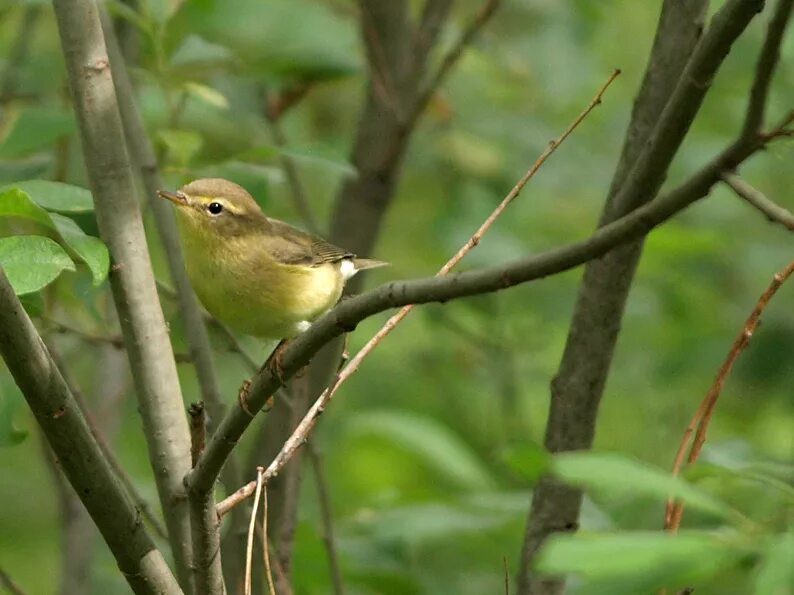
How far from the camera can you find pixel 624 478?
1.29 meters

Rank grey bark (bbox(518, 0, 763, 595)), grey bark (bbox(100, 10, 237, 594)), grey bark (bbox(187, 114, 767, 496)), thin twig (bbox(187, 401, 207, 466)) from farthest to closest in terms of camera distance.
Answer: grey bark (bbox(100, 10, 237, 594)) < grey bark (bbox(518, 0, 763, 595)) < thin twig (bbox(187, 401, 207, 466)) < grey bark (bbox(187, 114, 767, 496))

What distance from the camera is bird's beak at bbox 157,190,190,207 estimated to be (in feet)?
10.6

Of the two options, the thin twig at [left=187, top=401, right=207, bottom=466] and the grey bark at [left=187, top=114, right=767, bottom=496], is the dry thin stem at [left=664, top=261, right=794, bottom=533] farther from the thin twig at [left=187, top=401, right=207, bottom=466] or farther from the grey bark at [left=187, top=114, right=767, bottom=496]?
the thin twig at [left=187, top=401, right=207, bottom=466]

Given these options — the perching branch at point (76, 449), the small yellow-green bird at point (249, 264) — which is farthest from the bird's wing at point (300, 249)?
the perching branch at point (76, 449)

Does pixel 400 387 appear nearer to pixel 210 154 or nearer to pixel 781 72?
pixel 210 154

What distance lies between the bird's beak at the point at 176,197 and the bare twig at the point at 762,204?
189cm

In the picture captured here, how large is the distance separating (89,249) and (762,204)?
1.32 metres

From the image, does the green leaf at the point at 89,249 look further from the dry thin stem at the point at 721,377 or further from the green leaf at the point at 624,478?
the green leaf at the point at 624,478

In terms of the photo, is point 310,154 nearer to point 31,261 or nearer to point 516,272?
point 31,261

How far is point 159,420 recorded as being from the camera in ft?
8.72

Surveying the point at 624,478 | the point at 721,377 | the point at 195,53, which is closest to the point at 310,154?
the point at 195,53

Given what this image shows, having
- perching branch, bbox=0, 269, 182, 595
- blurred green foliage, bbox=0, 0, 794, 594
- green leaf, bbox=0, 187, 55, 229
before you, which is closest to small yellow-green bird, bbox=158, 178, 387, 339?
blurred green foliage, bbox=0, 0, 794, 594

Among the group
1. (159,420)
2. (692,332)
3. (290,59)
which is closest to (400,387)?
(692,332)

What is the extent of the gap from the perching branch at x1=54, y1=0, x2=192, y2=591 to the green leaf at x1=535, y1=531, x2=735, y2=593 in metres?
1.54
